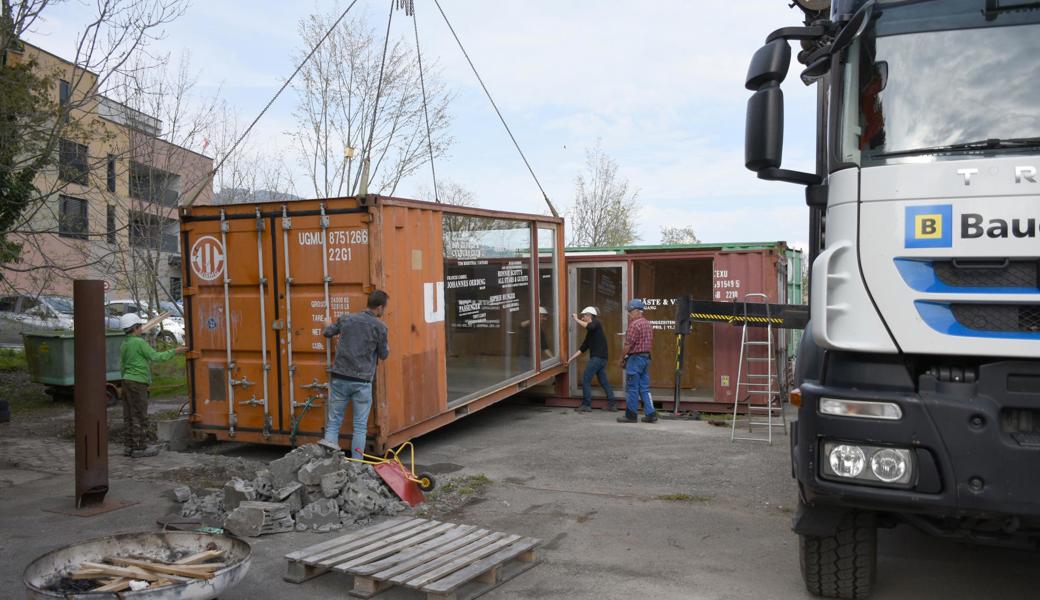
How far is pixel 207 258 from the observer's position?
29.2 ft

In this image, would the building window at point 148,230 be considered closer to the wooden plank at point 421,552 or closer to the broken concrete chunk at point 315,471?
the broken concrete chunk at point 315,471

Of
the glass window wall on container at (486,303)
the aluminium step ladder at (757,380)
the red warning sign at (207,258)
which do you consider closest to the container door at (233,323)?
the red warning sign at (207,258)

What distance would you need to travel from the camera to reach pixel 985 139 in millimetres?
3654

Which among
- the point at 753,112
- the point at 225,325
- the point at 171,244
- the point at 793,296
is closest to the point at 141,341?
the point at 225,325

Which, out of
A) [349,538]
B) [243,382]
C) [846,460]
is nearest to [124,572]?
[349,538]

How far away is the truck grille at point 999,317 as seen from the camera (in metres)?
3.51

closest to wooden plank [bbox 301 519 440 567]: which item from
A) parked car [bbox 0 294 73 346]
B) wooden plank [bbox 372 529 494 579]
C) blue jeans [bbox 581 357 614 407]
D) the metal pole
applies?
wooden plank [bbox 372 529 494 579]

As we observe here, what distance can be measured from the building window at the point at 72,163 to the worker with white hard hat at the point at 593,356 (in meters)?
7.56

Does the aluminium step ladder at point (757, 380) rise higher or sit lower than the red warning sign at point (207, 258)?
lower

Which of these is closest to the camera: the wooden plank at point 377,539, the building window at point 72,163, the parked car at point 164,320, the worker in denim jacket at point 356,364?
the wooden plank at point 377,539

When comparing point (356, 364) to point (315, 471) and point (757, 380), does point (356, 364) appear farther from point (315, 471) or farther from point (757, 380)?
point (757, 380)

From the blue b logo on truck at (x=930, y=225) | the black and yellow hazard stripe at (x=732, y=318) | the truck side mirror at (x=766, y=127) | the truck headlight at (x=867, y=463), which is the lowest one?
the truck headlight at (x=867, y=463)

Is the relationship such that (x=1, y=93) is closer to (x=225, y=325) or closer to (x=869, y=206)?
(x=225, y=325)

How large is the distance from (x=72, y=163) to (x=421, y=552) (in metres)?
8.38
